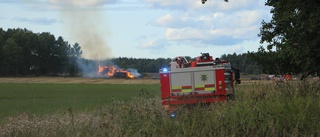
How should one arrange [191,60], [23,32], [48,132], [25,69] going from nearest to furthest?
1. [48,132]
2. [191,60]
3. [25,69]
4. [23,32]

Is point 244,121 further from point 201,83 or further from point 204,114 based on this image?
point 201,83

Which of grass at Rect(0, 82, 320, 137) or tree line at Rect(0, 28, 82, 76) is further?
tree line at Rect(0, 28, 82, 76)

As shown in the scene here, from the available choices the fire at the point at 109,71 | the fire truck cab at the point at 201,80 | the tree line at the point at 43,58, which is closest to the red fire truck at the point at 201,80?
the fire truck cab at the point at 201,80

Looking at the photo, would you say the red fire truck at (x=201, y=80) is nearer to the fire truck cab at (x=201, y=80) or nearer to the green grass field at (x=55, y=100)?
the fire truck cab at (x=201, y=80)

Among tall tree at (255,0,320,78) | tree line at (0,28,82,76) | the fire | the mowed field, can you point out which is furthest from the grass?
tree line at (0,28,82,76)

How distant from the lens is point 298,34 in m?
15.6

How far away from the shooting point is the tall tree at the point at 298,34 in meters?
13.3

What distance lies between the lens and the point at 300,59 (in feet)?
55.1

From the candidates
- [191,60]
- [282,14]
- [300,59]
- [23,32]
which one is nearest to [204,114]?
[191,60]

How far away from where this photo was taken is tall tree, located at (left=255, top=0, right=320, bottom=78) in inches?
524

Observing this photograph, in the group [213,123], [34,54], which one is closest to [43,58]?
[34,54]

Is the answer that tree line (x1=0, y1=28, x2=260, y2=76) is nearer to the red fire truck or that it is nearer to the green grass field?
the green grass field

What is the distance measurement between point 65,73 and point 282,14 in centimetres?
12366

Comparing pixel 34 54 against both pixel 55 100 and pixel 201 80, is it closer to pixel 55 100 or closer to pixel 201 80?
pixel 55 100
